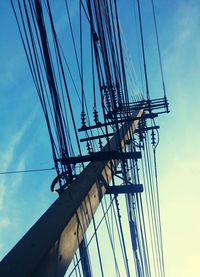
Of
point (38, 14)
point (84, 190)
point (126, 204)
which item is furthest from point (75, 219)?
point (126, 204)

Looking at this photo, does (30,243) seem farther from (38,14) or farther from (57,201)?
(38,14)

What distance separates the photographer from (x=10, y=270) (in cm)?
166

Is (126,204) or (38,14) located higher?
(38,14)

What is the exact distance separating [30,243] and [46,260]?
6.6 inches

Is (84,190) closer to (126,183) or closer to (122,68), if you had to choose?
(126,183)

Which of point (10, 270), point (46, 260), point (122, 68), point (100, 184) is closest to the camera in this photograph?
point (10, 270)

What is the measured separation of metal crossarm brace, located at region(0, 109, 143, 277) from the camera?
1.74 meters

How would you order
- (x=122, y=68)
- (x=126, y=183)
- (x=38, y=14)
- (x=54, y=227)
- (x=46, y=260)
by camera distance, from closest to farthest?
(x=46, y=260)
(x=54, y=227)
(x=38, y=14)
(x=126, y=183)
(x=122, y=68)

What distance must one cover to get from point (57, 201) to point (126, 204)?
3.96 metres

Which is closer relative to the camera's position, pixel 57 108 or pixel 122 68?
pixel 57 108

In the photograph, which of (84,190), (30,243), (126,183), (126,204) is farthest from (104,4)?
(30,243)

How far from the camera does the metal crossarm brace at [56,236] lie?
1.74m

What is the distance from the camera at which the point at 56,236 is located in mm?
2037

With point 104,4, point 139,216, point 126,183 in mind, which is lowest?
point 139,216
